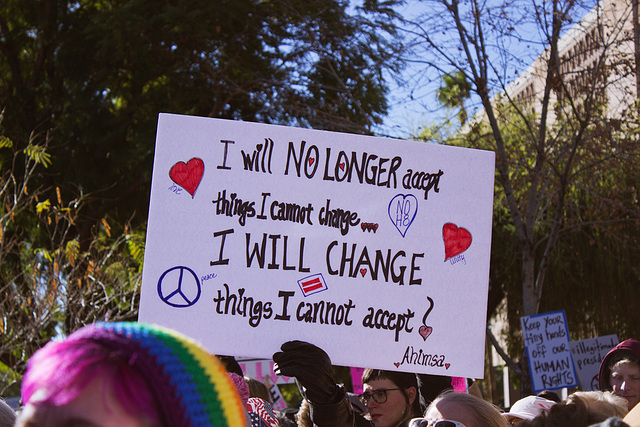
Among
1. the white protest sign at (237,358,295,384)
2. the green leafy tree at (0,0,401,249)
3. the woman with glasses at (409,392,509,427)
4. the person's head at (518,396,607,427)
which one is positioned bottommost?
the white protest sign at (237,358,295,384)

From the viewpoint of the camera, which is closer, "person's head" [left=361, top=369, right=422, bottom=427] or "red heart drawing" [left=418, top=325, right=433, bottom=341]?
"red heart drawing" [left=418, top=325, right=433, bottom=341]

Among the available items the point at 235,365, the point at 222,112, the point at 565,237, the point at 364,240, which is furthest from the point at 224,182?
the point at 565,237

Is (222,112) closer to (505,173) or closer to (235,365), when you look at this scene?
(505,173)

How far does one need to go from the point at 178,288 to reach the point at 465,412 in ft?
3.97

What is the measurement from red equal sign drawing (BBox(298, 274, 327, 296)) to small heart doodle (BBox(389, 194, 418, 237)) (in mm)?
410

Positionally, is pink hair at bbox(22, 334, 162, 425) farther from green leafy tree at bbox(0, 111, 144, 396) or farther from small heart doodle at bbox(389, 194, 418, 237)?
green leafy tree at bbox(0, 111, 144, 396)

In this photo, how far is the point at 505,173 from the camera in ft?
27.5

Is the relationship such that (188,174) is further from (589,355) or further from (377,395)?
(589,355)

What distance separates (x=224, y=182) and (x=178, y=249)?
349mm

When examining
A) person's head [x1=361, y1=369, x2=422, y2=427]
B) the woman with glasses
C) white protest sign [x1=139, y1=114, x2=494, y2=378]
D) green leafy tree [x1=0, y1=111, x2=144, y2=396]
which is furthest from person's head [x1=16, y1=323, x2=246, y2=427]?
green leafy tree [x1=0, y1=111, x2=144, y2=396]

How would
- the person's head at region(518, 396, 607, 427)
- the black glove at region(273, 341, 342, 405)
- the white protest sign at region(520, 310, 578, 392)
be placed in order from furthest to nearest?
the white protest sign at region(520, 310, 578, 392), the black glove at region(273, 341, 342, 405), the person's head at region(518, 396, 607, 427)

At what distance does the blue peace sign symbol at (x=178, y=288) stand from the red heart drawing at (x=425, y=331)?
93 cm

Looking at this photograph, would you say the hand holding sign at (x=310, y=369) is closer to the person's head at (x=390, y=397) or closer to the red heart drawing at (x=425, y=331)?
the red heart drawing at (x=425, y=331)

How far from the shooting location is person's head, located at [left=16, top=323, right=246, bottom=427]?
0.91 m
